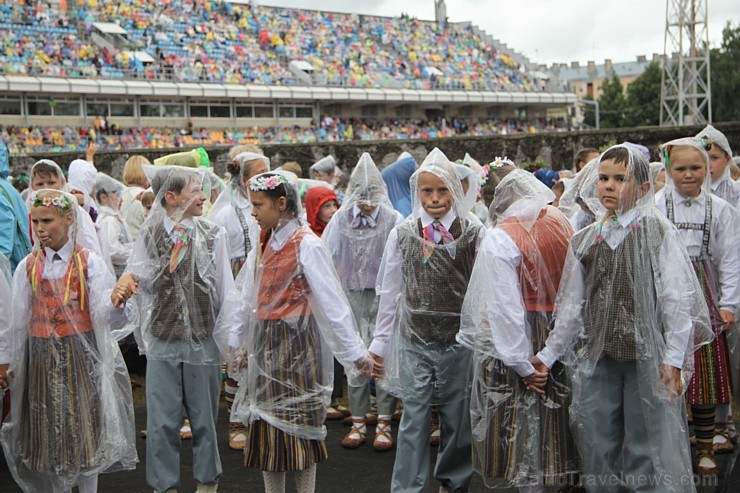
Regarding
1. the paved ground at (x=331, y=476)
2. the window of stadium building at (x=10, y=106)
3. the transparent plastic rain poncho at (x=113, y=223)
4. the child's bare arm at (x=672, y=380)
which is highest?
the window of stadium building at (x=10, y=106)

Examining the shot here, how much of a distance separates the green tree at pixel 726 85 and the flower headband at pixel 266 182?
4080 cm

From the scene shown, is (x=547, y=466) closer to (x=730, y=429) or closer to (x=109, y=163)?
(x=730, y=429)

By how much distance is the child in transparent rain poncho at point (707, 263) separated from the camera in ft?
13.5

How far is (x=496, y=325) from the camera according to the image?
3389 millimetres

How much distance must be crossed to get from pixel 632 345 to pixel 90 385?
97.2 inches

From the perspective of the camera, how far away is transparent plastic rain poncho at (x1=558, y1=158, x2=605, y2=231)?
12.0 ft

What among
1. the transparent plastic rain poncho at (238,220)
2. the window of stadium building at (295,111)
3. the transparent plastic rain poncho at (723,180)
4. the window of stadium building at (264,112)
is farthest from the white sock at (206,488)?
the window of stadium building at (295,111)

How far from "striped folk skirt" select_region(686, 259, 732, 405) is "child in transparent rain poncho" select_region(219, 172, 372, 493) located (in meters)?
1.73

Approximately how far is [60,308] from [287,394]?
1166 millimetres

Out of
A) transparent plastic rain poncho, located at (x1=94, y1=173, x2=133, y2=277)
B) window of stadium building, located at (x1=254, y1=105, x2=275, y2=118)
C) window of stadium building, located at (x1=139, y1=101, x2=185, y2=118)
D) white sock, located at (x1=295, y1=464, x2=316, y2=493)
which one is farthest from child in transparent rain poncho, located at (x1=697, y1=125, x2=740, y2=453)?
window of stadium building, located at (x1=254, y1=105, x2=275, y2=118)

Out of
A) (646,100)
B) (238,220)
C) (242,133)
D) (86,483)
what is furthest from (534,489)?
(646,100)

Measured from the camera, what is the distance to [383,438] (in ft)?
16.2

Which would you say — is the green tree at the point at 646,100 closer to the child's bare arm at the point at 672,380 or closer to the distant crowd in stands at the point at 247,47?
the distant crowd in stands at the point at 247,47

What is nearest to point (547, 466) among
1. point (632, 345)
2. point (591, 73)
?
point (632, 345)
